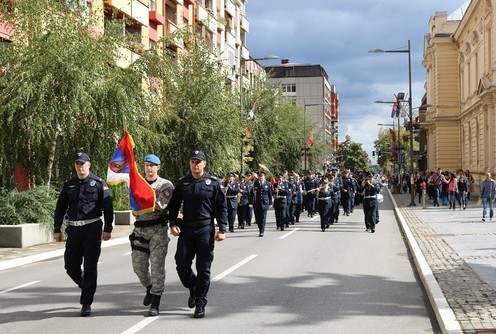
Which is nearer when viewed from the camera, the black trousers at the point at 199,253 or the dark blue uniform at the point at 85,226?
the black trousers at the point at 199,253

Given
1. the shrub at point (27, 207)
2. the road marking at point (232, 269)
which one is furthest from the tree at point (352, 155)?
the road marking at point (232, 269)

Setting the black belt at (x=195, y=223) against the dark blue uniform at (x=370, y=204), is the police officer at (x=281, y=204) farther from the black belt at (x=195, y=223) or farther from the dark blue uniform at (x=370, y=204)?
the black belt at (x=195, y=223)

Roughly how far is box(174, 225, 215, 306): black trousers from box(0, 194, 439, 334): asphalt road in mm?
338

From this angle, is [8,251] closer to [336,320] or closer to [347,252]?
[347,252]

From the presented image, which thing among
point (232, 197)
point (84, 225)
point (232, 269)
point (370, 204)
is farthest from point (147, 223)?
point (232, 197)

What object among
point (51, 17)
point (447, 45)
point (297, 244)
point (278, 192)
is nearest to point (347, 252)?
point (297, 244)

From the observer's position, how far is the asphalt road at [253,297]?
7.14 meters

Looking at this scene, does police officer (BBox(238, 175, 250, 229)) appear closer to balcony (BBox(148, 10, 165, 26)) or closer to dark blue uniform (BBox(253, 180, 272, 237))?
dark blue uniform (BBox(253, 180, 272, 237))

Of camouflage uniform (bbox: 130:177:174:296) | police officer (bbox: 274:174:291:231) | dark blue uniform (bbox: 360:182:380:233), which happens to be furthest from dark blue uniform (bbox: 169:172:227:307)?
police officer (bbox: 274:174:291:231)

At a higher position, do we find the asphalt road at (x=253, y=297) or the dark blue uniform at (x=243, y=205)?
the dark blue uniform at (x=243, y=205)

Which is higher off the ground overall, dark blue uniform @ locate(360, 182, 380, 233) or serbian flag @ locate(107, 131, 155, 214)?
serbian flag @ locate(107, 131, 155, 214)

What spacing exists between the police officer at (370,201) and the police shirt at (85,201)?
12.8 m

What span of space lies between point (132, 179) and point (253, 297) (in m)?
2.39

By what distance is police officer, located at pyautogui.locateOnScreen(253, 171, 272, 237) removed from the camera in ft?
62.4
